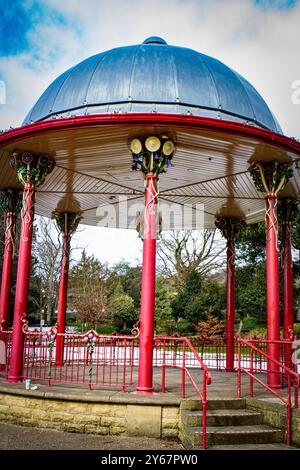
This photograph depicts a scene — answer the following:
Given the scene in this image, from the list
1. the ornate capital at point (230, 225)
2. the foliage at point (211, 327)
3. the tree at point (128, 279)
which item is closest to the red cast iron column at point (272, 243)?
the ornate capital at point (230, 225)

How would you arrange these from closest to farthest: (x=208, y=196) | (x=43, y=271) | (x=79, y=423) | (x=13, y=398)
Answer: (x=79, y=423)
(x=13, y=398)
(x=208, y=196)
(x=43, y=271)

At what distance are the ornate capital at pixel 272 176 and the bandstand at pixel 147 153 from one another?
0.9 inches

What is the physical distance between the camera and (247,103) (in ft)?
34.5

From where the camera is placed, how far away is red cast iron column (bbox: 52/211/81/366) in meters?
13.3

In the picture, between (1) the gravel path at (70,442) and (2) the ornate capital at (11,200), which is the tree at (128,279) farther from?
(1) the gravel path at (70,442)

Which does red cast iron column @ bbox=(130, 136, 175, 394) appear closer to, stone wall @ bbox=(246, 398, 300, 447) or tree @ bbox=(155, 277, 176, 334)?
stone wall @ bbox=(246, 398, 300, 447)

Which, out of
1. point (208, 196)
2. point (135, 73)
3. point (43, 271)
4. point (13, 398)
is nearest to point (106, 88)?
point (135, 73)

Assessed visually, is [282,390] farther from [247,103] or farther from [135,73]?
[135,73]

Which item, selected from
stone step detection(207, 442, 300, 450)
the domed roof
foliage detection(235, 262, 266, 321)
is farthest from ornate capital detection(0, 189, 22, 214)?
foliage detection(235, 262, 266, 321)

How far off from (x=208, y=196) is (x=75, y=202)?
14.6 feet

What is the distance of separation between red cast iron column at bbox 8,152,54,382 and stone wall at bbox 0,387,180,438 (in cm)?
112

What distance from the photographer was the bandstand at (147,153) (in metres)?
8.55

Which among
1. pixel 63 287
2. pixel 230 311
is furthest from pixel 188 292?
pixel 63 287
